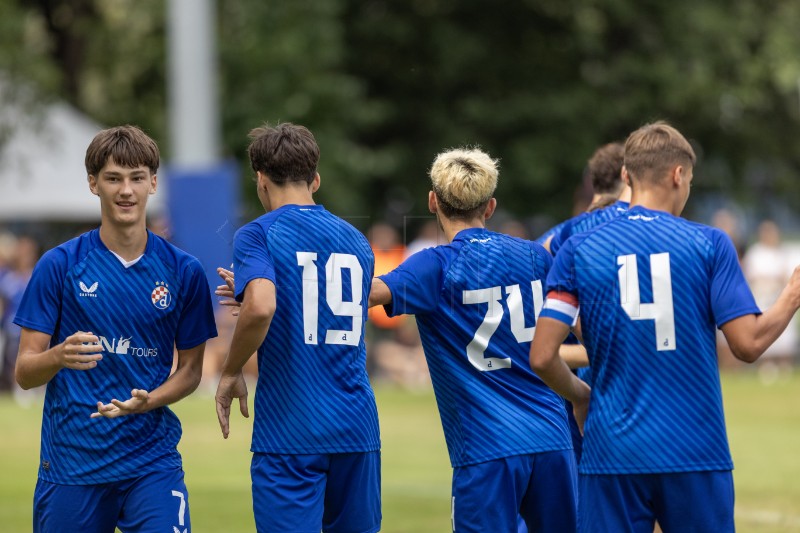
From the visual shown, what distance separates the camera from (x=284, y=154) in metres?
5.70

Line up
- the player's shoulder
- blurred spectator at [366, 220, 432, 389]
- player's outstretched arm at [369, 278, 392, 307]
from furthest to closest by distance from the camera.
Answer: blurred spectator at [366, 220, 432, 389] → player's outstretched arm at [369, 278, 392, 307] → the player's shoulder

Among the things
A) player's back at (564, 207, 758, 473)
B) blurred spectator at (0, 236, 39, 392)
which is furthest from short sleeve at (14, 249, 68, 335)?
blurred spectator at (0, 236, 39, 392)

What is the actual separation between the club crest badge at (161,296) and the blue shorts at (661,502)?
6.25ft

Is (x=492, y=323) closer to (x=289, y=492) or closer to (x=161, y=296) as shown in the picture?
(x=289, y=492)

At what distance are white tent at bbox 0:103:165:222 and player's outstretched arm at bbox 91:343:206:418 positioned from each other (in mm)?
17158

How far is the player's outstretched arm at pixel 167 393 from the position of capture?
5.41 meters

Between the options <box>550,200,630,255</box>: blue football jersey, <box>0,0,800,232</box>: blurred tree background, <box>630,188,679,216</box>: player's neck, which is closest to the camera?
<box>630,188,679,216</box>: player's neck

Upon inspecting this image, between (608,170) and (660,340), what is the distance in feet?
8.26

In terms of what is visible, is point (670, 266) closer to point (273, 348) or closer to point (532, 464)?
point (532, 464)

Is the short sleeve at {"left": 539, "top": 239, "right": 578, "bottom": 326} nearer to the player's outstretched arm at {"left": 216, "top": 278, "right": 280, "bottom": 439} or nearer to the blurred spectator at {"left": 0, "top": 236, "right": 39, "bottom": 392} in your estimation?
the player's outstretched arm at {"left": 216, "top": 278, "right": 280, "bottom": 439}

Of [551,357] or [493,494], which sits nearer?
Result: [551,357]

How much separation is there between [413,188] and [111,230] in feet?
68.3

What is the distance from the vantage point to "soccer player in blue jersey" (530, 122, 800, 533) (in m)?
5.10

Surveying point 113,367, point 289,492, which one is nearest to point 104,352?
point 113,367
